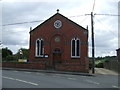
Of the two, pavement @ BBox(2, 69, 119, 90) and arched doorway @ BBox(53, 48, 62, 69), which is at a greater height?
arched doorway @ BBox(53, 48, 62, 69)

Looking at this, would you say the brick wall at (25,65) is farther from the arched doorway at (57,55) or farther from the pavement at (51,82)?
the pavement at (51,82)

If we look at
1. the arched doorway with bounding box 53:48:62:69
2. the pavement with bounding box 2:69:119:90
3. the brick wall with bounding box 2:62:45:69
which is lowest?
the pavement with bounding box 2:69:119:90

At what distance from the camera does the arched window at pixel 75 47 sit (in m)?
33.4

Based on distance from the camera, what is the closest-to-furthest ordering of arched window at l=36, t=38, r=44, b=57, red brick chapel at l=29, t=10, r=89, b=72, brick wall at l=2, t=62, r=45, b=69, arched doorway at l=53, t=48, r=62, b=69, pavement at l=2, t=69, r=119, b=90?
pavement at l=2, t=69, r=119, b=90
brick wall at l=2, t=62, r=45, b=69
red brick chapel at l=29, t=10, r=89, b=72
arched doorway at l=53, t=48, r=62, b=69
arched window at l=36, t=38, r=44, b=57

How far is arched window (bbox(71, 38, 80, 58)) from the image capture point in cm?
3341

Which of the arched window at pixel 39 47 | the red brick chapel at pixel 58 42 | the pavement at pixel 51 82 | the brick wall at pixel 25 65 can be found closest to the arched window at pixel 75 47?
the red brick chapel at pixel 58 42

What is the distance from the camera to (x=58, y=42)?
34250mm

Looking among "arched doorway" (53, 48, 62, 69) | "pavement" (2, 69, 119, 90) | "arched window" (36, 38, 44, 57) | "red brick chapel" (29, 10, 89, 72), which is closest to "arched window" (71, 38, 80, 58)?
"red brick chapel" (29, 10, 89, 72)

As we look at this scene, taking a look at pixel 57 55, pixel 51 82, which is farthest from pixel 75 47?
pixel 51 82

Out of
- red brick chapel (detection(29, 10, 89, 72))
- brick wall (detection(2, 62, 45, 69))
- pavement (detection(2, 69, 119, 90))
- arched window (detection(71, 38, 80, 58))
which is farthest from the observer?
arched window (detection(71, 38, 80, 58))

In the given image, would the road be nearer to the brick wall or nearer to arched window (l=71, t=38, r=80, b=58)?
the brick wall

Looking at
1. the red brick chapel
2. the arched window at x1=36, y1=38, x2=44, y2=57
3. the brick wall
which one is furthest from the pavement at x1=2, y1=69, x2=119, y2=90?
the arched window at x1=36, y1=38, x2=44, y2=57

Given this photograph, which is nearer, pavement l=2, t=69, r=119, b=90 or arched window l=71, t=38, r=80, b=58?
pavement l=2, t=69, r=119, b=90

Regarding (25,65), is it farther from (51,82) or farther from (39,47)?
(51,82)
